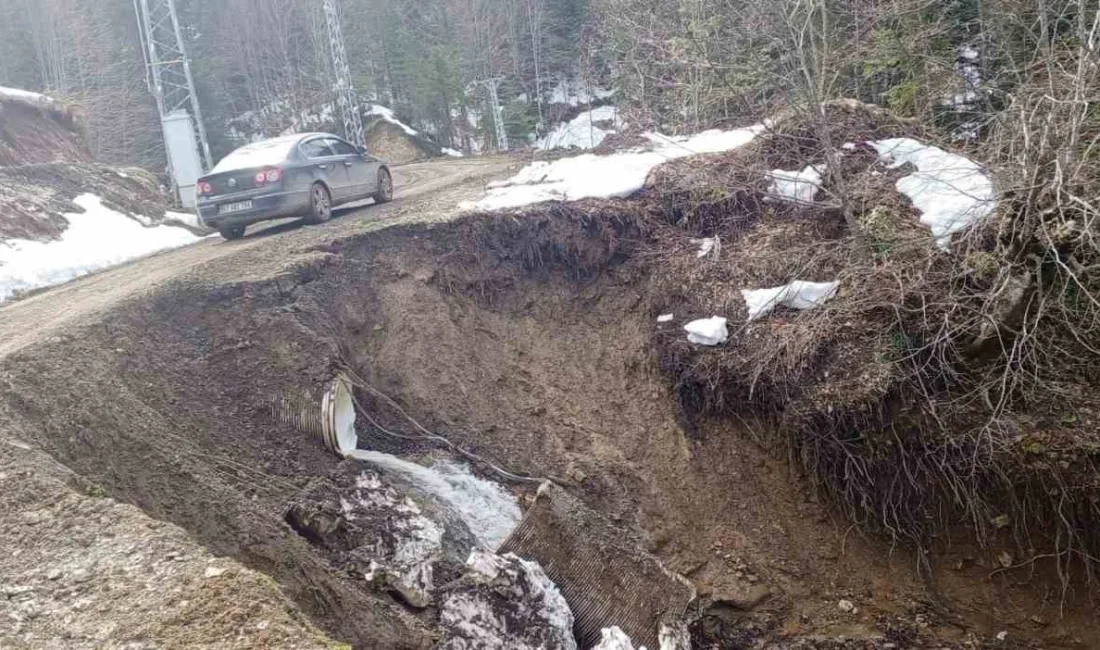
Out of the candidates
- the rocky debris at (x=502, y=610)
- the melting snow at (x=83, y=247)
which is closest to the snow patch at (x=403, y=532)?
the rocky debris at (x=502, y=610)

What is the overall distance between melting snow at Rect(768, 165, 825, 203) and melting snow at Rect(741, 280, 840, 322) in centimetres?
166

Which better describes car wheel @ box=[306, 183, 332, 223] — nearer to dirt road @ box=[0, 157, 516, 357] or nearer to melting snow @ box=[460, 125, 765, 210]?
dirt road @ box=[0, 157, 516, 357]

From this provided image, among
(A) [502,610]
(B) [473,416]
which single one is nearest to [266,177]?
(B) [473,416]

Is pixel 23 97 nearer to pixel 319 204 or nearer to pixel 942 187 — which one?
pixel 319 204

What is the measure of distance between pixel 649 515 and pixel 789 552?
4.96ft

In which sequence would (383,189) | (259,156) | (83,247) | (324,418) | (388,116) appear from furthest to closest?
(388,116) → (383,189) → (83,247) → (259,156) → (324,418)

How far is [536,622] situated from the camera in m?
5.62

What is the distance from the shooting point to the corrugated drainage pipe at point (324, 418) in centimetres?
687

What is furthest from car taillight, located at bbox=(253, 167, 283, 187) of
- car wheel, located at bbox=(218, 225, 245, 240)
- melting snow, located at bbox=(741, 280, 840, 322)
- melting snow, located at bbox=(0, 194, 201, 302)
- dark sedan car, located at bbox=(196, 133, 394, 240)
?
melting snow, located at bbox=(741, 280, 840, 322)

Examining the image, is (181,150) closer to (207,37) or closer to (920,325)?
(920,325)

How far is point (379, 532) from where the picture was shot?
19.9ft

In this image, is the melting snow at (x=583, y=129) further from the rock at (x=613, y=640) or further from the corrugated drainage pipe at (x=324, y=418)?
the rock at (x=613, y=640)

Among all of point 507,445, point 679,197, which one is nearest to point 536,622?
point 507,445

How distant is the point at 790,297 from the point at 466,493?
4344mm
